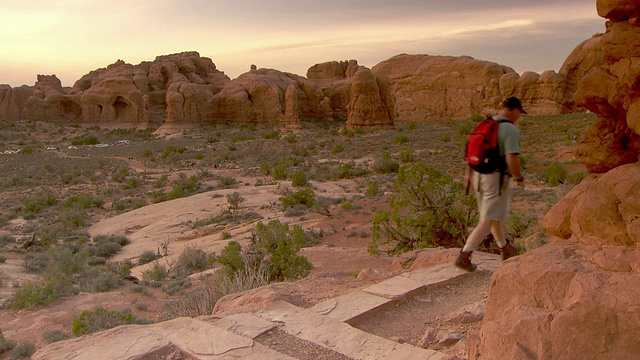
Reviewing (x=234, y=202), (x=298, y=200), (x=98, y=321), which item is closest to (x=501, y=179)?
(x=98, y=321)

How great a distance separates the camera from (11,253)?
11.4 metres

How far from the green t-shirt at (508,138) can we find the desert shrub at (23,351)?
5214 mm

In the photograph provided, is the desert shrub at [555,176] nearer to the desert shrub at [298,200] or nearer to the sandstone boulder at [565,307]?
the desert shrub at [298,200]

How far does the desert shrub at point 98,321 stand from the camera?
5718 millimetres

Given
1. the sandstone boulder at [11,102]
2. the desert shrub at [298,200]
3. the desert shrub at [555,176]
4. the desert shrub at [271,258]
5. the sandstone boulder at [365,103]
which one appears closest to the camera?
the desert shrub at [271,258]

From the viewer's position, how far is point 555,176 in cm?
1523

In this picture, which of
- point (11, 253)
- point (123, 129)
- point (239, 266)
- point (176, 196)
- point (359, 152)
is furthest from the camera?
point (123, 129)

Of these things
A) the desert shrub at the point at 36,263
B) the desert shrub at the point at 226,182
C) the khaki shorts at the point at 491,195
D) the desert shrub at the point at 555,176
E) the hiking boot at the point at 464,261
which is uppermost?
the khaki shorts at the point at 491,195

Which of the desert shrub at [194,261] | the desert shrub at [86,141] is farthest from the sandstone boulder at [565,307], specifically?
the desert shrub at [86,141]

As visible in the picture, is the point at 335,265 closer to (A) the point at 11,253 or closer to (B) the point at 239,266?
(B) the point at 239,266

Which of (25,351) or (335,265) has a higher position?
(25,351)

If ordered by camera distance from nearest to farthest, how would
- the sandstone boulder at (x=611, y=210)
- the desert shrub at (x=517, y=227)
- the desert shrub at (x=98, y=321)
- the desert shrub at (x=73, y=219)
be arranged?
the sandstone boulder at (x=611, y=210) < the desert shrub at (x=98, y=321) < the desert shrub at (x=517, y=227) < the desert shrub at (x=73, y=219)

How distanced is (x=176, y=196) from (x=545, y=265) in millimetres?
15592

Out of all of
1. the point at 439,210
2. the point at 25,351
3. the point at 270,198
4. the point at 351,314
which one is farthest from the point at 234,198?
the point at 351,314
